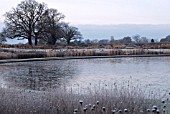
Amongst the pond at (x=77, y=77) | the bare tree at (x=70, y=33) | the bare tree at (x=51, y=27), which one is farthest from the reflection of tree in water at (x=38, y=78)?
the bare tree at (x=70, y=33)

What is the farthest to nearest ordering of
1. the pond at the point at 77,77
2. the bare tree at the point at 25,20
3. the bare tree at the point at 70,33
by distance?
the bare tree at the point at 70,33 < the bare tree at the point at 25,20 < the pond at the point at 77,77

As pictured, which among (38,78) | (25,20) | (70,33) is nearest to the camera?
(38,78)

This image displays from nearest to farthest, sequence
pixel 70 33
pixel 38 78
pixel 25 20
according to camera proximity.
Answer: pixel 38 78, pixel 25 20, pixel 70 33

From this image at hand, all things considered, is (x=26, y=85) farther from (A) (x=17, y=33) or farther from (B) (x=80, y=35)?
(B) (x=80, y=35)

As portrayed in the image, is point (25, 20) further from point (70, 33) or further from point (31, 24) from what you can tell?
point (70, 33)

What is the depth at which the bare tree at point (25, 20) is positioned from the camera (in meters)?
71.2

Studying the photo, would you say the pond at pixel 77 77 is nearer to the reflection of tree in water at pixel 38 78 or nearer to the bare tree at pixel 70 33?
the reflection of tree in water at pixel 38 78

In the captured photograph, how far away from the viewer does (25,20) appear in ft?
237

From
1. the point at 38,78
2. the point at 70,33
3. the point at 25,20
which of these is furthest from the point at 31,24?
the point at 38,78

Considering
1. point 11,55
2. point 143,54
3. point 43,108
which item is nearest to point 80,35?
point 143,54

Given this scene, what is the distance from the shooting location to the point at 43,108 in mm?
8594

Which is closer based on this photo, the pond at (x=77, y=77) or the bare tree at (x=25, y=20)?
the pond at (x=77, y=77)

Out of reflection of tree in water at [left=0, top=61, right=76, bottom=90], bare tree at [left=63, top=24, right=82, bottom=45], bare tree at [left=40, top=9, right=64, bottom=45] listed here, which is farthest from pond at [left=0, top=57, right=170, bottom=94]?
bare tree at [left=63, top=24, right=82, bottom=45]

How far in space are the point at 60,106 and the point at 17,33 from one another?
6476cm
